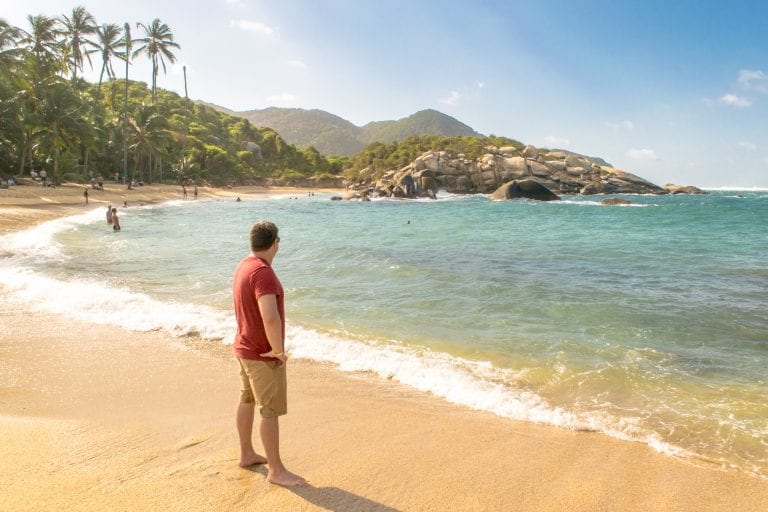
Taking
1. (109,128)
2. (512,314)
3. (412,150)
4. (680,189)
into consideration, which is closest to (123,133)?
(109,128)

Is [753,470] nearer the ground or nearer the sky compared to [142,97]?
nearer the ground

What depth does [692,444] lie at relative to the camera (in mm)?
3973

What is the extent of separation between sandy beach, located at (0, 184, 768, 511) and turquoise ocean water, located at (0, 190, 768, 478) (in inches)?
19.3

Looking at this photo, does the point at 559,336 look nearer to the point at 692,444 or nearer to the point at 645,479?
the point at 692,444

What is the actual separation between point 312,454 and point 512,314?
17.6 feet

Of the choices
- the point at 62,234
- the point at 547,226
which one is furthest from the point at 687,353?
the point at 62,234

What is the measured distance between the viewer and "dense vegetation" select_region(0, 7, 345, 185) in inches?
1423

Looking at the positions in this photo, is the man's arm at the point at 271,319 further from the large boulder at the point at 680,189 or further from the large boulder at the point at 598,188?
the large boulder at the point at 680,189

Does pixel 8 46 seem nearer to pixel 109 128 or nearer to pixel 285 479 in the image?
pixel 109 128

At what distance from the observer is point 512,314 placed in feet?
26.6

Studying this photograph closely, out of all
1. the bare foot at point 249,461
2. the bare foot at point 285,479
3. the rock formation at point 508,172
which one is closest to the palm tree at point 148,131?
the rock formation at point 508,172

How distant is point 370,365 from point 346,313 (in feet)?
8.24

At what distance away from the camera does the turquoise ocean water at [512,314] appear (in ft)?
15.5

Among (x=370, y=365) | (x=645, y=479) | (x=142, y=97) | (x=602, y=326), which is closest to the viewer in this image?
(x=645, y=479)
